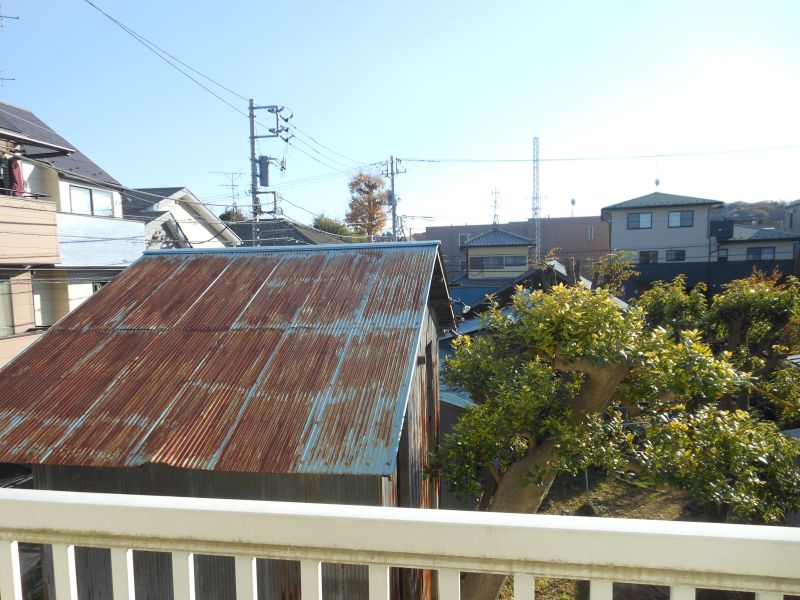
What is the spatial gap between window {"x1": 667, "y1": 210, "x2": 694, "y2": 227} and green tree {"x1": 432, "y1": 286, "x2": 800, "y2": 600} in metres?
26.5

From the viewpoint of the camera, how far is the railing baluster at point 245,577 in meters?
1.18

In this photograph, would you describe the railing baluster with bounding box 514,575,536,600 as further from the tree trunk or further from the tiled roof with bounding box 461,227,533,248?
the tiled roof with bounding box 461,227,533,248

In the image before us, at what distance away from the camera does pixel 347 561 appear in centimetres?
113

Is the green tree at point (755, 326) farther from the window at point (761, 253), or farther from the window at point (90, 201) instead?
the window at point (761, 253)

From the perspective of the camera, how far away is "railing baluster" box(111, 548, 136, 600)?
3.98 ft

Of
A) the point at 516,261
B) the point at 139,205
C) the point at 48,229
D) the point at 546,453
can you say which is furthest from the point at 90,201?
the point at 516,261

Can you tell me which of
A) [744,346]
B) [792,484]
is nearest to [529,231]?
[744,346]

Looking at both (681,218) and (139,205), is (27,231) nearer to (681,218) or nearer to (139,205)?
(139,205)

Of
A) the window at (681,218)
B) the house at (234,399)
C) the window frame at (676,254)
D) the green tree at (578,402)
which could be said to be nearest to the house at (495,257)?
the window frame at (676,254)

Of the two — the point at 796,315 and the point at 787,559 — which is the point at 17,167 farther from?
the point at 796,315

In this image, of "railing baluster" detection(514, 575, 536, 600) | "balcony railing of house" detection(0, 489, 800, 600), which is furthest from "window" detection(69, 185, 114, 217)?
"railing baluster" detection(514, 575, 536, 600)

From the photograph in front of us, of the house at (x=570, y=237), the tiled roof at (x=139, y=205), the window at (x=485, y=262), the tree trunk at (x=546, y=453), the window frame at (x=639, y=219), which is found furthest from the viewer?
the house at (x=570, y=237)

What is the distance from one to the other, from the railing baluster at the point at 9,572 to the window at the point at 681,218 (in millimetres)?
31923

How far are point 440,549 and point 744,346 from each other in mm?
10660
